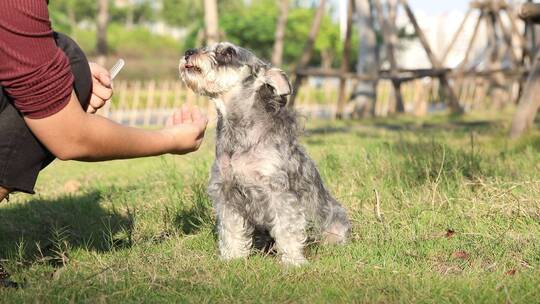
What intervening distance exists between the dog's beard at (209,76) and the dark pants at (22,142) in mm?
1194

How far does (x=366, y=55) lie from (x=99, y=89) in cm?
1466

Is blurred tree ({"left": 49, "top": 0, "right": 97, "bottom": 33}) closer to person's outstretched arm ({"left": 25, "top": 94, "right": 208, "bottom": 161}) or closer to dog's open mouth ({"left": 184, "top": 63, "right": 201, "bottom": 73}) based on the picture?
dog's open mouth ({"left": 184, "top": 63, "right": 201, "bottom": 73})

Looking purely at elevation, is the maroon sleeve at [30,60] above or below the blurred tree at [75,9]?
above

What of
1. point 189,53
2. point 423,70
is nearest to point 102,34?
point 423,70

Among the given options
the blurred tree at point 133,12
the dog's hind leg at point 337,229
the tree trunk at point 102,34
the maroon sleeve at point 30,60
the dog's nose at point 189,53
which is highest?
the maroon sleeve at point 30,60

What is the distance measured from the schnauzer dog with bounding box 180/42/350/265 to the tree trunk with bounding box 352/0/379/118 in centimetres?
1276

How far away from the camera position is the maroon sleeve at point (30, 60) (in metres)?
3.20

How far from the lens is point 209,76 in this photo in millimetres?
→ 5035

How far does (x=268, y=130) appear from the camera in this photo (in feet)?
16.2

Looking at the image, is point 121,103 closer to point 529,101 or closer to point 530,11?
point 529,101

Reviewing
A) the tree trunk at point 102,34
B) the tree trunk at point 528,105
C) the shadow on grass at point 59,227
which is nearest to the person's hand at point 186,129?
the shadow on grass at point 59,227

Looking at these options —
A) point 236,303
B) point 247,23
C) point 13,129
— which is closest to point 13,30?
point 13,129

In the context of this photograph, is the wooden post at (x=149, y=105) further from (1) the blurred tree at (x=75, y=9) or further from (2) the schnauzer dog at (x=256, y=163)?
(1) the blurred tree at (x=75, y=9)

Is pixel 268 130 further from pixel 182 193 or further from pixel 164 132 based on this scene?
pixel 182 193
